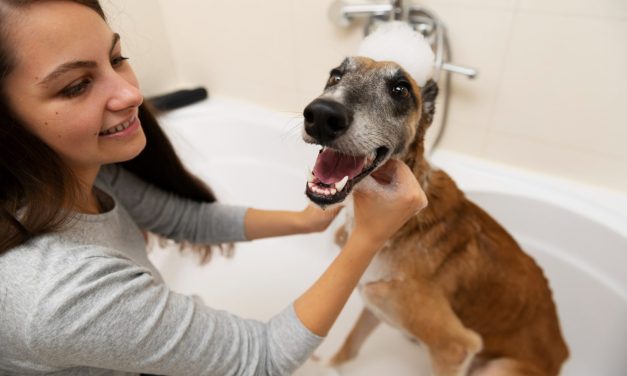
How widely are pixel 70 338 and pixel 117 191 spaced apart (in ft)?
2.25

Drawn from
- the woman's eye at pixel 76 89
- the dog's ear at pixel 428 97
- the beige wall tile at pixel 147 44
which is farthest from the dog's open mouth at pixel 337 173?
the beige wall tile at pixel 147 44

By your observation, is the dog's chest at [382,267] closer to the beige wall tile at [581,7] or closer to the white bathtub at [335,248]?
the white bathtub at [335,248]

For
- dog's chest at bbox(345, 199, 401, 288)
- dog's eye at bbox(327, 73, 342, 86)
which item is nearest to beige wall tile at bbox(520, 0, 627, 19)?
dog's eye at bbox(327, 73, 342, 86)

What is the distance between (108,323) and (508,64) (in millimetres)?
1668

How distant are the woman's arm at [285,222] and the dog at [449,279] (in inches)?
3.9

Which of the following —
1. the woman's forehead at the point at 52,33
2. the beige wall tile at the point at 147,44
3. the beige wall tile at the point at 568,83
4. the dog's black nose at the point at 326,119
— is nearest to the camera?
the woman's forehead at the point at 52,33

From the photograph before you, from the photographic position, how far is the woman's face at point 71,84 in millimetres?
724

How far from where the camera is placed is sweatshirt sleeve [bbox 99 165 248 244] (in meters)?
1.37

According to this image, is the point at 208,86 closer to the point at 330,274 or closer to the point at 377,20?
the point at 377,20

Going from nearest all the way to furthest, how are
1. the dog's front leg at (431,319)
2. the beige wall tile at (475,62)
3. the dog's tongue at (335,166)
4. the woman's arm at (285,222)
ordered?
the dog's tongue at (335,166) → the dog's front leg at (431,319) → the woman's arm at (285,222) → the beige wall tile at (475,62)

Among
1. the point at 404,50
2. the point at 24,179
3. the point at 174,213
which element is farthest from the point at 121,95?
the point at 404,50

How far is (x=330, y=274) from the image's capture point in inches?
39.0

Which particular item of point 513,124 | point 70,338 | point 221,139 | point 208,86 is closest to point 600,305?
point 513,124

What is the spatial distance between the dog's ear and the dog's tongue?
0.33m
